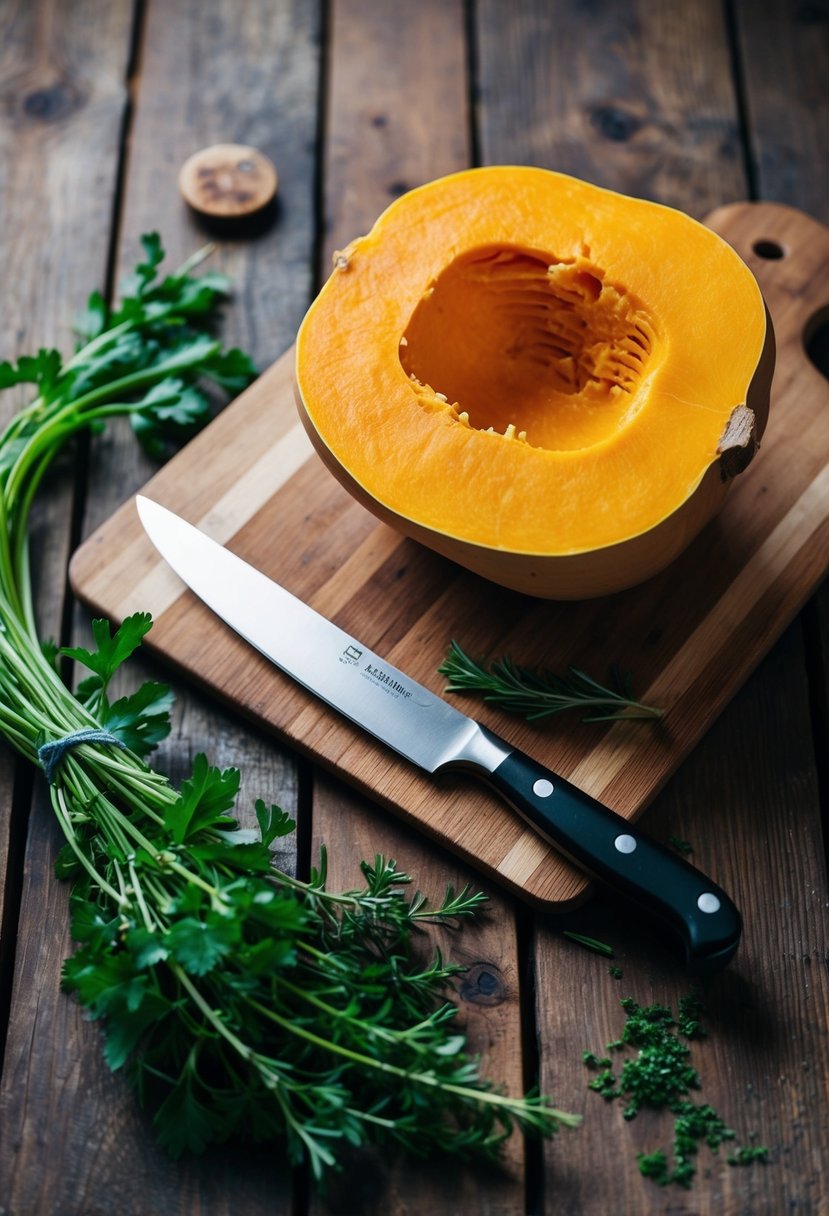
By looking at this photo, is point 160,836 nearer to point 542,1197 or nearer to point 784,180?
point 542,1197

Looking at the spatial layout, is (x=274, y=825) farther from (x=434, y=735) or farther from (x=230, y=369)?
(x=230, y=369)

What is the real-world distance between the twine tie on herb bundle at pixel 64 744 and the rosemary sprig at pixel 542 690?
51 centimetres

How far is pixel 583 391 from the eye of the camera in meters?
1.93

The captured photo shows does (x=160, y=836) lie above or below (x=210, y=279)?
below

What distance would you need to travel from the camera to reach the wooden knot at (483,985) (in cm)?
166

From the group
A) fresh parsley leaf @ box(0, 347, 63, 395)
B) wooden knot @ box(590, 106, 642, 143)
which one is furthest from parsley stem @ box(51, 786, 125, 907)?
wooden knot @ box(590, 106, 642, 143)

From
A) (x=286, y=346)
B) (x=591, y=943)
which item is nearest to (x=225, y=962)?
(x=591, y=943)

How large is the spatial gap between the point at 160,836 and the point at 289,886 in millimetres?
191

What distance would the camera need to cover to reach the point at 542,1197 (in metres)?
1.55

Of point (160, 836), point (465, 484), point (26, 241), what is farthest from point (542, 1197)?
point (26, 241)

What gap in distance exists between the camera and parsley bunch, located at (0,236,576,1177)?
1.46m

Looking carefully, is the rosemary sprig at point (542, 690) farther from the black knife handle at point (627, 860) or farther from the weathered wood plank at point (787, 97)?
the weathered wood plank at point (787, 97)

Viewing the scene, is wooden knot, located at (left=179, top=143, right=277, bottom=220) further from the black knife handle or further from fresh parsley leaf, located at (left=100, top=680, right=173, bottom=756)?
the black knife handle

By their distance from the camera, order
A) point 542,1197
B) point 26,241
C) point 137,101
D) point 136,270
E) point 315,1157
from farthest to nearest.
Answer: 1. point 137,101
2. point 26,241
3. point 136,270
4. point 542,1197
5. point 315,1157
